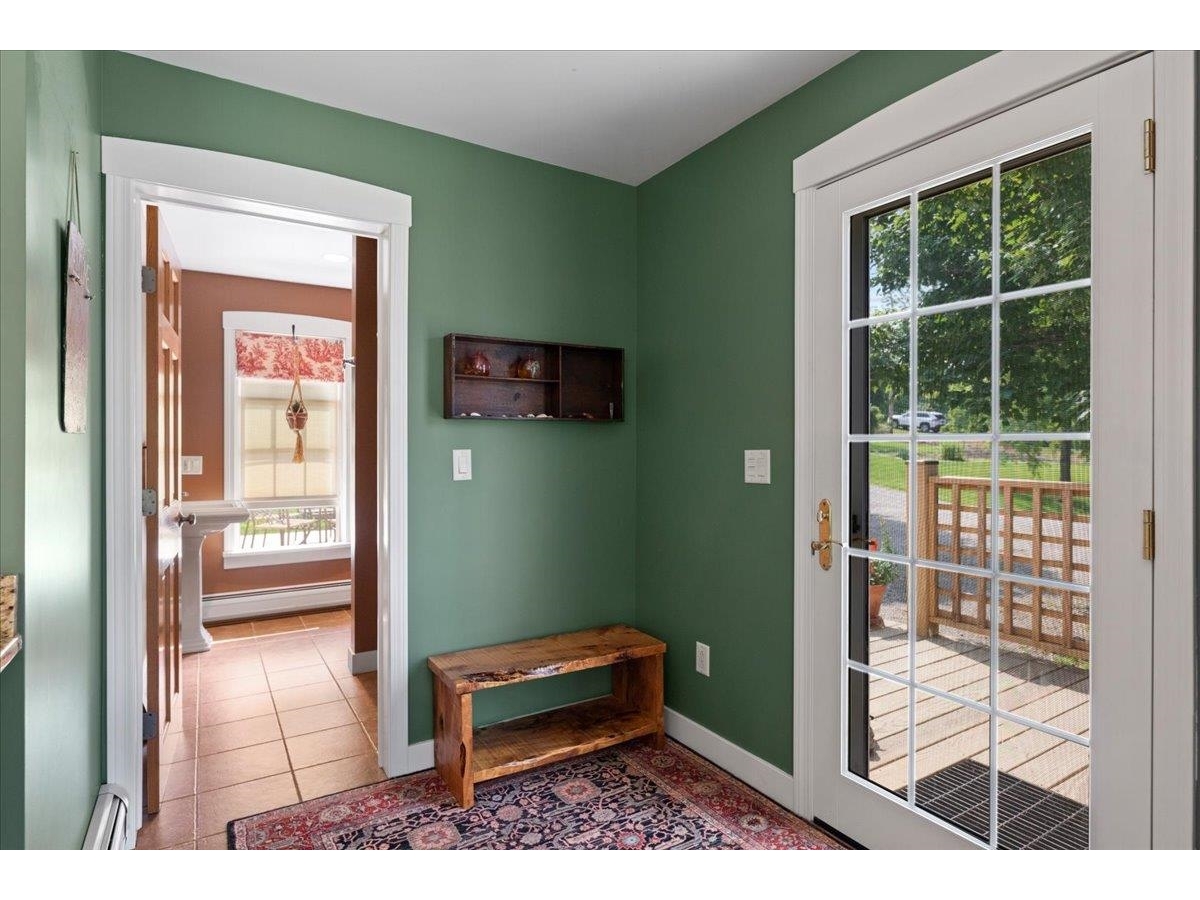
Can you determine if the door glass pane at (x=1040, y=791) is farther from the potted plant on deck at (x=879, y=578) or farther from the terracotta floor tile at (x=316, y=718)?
the terracotta floor tile at (x=316, y=718)

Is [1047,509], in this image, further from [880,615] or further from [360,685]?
[360,685]

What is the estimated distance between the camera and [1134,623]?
1412 mm

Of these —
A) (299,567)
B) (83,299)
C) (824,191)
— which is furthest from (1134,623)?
(299,567)

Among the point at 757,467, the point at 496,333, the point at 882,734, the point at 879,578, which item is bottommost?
the point at 882,734

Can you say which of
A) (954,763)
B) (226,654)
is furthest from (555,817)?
(226,654)

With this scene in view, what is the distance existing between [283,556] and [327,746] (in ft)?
8.50

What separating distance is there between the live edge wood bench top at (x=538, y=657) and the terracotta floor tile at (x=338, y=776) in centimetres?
47

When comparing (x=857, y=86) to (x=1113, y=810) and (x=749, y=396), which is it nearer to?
(x=749, y=396)

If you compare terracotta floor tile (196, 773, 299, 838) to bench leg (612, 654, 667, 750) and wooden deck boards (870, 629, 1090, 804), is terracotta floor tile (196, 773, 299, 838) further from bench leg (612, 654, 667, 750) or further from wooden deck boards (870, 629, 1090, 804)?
wooden deck boards (870, 629, 1090, 804)

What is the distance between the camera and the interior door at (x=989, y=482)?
56.6 inches

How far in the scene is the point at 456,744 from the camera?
89.5 inches

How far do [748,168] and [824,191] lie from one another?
404mm

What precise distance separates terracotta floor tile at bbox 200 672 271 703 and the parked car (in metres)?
3.20

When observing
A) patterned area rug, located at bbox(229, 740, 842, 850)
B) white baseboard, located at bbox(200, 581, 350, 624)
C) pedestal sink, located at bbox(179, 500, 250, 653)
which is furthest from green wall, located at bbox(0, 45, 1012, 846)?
white baseboard, located at bbox(200, 581, 350, 624)
